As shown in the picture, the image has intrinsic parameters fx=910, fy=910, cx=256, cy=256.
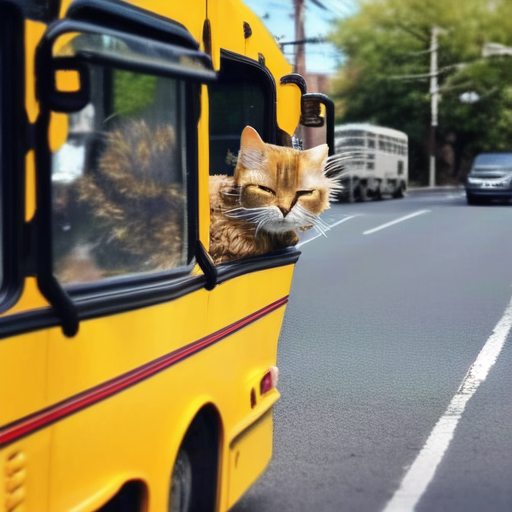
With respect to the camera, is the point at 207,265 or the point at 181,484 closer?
the point at 207,265

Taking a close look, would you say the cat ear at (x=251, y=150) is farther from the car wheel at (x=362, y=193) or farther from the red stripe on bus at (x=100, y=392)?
the car wheel at (x=362, y=193)

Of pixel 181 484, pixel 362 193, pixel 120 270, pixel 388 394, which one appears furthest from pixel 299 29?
pixel 362 193

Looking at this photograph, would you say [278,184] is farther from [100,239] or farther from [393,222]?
[393,222]

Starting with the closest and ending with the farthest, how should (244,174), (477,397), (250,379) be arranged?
1. (244,174)
2. (250,379)
3. (477,397)

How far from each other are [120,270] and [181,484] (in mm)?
A: 923

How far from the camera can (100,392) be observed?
7.50 ft

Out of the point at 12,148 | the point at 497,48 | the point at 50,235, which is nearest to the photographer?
the point at 12,148

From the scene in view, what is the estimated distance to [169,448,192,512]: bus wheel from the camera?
2.94m

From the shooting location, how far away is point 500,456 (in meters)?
4.77

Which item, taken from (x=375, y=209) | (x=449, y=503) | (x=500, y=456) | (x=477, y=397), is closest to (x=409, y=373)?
(x=477, y=397)

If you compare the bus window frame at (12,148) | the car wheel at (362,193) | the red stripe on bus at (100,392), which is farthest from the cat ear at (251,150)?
the car wheel at (362,193)

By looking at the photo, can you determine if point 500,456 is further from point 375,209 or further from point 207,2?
point 375,209

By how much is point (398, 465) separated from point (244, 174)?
2.18 metres

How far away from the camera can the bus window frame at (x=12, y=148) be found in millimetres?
1945
